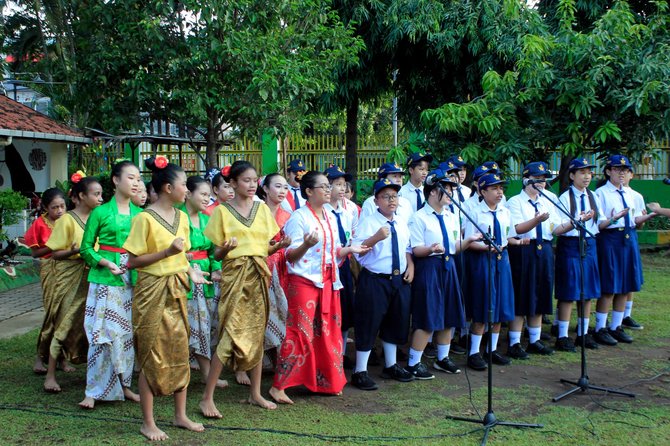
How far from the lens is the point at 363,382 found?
5.86 metres

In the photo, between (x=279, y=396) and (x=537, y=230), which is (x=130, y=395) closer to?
(x=279, y=396)

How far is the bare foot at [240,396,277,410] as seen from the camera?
5278 millimetres

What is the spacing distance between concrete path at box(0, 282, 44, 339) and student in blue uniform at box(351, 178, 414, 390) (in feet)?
13.4

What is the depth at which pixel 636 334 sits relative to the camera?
784 cm

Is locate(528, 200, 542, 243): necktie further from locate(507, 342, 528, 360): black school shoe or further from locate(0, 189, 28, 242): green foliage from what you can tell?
locate(0, 189, 28, 242): green foliage

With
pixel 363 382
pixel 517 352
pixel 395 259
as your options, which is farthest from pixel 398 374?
pixel 517 352

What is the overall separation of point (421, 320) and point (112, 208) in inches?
107

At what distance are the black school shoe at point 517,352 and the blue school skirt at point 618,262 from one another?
4.37 ft

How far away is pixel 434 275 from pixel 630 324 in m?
3.27

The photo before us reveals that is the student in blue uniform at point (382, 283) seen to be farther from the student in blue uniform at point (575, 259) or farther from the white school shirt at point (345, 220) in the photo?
the student in blue uniform at point (575, 259)

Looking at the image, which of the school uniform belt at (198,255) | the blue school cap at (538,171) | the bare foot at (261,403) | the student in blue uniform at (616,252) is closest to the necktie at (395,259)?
the bare foot at (261,403)

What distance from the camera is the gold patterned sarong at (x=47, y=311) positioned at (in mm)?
5930

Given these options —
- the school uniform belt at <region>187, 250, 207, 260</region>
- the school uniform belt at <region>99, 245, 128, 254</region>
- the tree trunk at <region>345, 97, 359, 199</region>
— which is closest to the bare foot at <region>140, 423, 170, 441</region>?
the school uniform belt at <region>99, 245, 128, 254</region>

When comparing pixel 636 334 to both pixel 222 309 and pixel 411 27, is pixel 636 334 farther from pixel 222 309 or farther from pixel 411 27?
pixel 411 27
